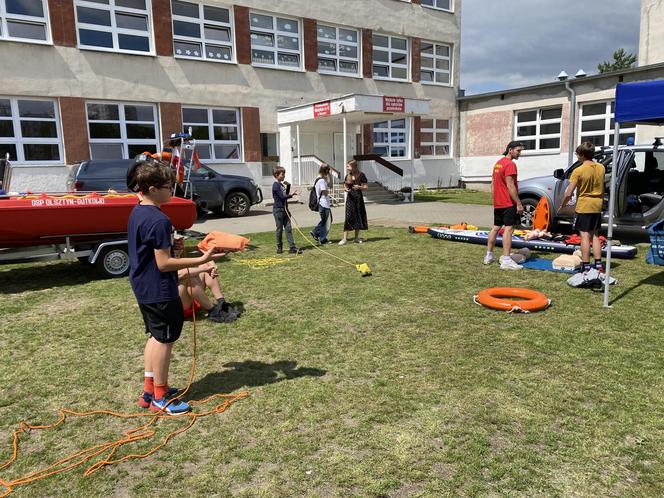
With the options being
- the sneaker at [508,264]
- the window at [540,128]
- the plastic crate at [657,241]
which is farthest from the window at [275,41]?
the plastic crate at [657,241]

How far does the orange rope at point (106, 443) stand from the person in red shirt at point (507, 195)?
5.11 meters

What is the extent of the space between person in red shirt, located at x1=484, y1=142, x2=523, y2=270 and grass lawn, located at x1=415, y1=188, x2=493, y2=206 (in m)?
10.9

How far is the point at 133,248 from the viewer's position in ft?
10.8

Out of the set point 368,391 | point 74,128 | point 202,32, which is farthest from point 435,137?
point 368,391

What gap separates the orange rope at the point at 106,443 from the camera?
2875 millimetres

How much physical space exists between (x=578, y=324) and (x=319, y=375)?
275cm

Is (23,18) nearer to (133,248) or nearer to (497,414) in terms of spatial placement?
(133,248)

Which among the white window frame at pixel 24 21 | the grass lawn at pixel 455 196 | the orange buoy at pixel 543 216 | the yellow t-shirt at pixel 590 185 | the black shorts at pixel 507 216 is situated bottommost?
the grass lawn at pixel 455 196

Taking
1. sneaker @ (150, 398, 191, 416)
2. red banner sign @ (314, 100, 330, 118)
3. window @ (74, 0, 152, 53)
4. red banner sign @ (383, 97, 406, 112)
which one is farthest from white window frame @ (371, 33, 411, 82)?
sneaker @ (150, 398, 191, 416)

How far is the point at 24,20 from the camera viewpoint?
52.7 feet

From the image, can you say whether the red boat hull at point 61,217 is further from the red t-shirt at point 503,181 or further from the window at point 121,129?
the window at point 121,129

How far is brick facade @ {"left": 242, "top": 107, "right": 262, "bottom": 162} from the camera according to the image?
20.3m

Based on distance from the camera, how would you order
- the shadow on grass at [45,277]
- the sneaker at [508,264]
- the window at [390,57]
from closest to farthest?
the shadow on grass at [45,277] < the sneaker at [508,264] < the window at [390,57]

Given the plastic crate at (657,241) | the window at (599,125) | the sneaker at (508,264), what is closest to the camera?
the plastic crate at (657,241)
